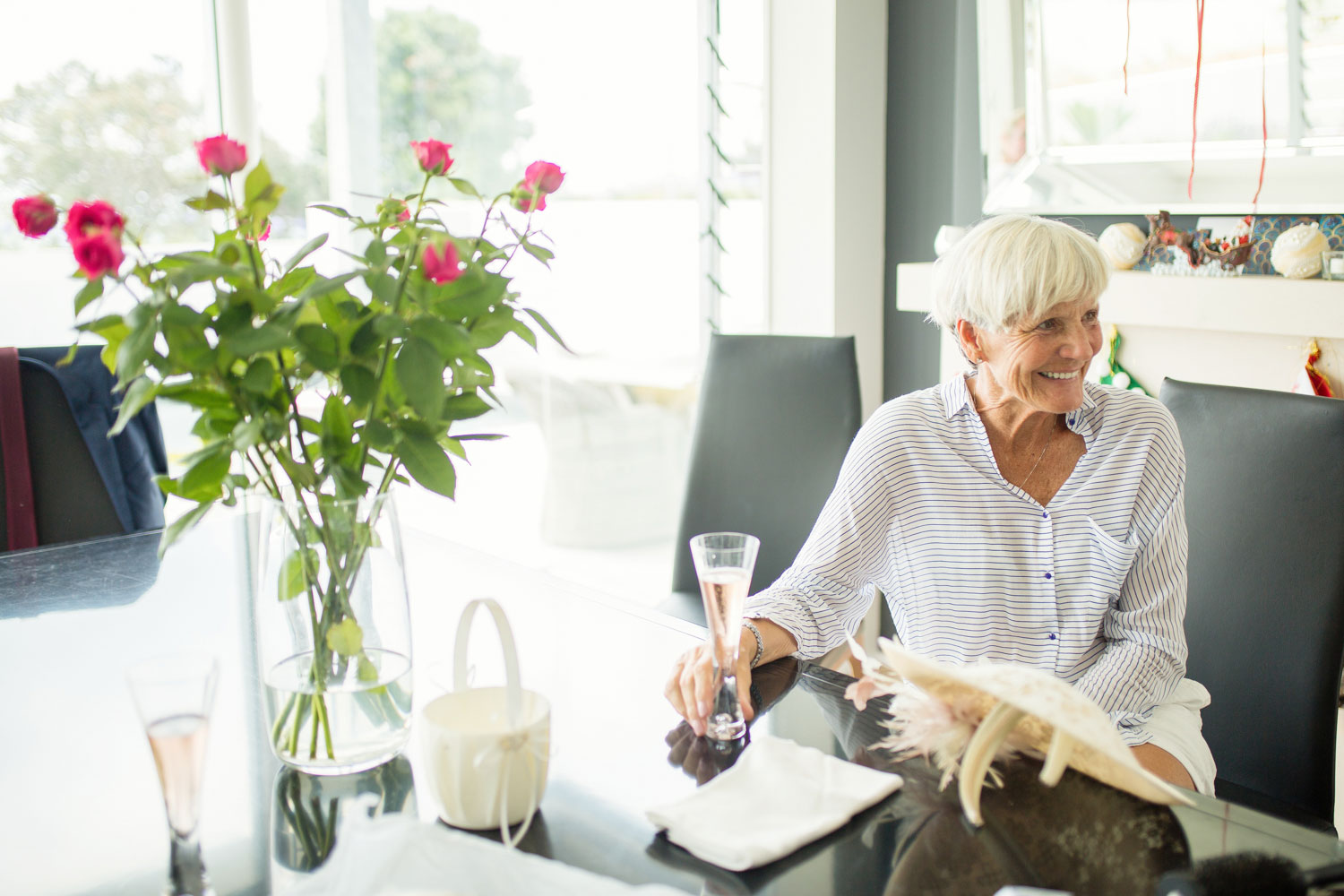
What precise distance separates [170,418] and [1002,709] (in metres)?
2.68

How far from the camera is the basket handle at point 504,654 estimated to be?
0.88 m

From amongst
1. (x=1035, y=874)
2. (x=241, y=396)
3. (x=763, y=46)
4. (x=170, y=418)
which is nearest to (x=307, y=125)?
(x=170, y=418)

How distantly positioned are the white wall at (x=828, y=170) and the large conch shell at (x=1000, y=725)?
202 cm

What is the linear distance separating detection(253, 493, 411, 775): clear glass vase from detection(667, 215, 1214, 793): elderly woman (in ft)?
1.85

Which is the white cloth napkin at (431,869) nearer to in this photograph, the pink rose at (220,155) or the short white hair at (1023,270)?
the pink rose at (220,155)

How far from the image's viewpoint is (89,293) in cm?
84

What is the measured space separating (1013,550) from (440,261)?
996 millimetres

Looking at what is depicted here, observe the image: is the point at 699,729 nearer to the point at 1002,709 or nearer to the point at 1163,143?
the point at 1002,709

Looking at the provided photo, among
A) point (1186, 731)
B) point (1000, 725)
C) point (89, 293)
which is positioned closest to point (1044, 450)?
point (1186, 731)

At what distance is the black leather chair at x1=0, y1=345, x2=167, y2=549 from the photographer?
1.97 m

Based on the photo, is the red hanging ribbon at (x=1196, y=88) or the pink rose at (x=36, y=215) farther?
the red hanging ribbon at (x=1196, y=88)

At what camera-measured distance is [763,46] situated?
2.94m

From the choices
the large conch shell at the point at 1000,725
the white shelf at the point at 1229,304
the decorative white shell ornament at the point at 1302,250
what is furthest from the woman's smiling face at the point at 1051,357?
the decorative white shell ornament at the point at 1302,250

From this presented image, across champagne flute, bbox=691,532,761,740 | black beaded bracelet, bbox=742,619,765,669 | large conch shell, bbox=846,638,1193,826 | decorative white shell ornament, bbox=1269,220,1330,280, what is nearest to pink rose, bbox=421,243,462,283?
champagne flute, bbox=691,532,761,740
